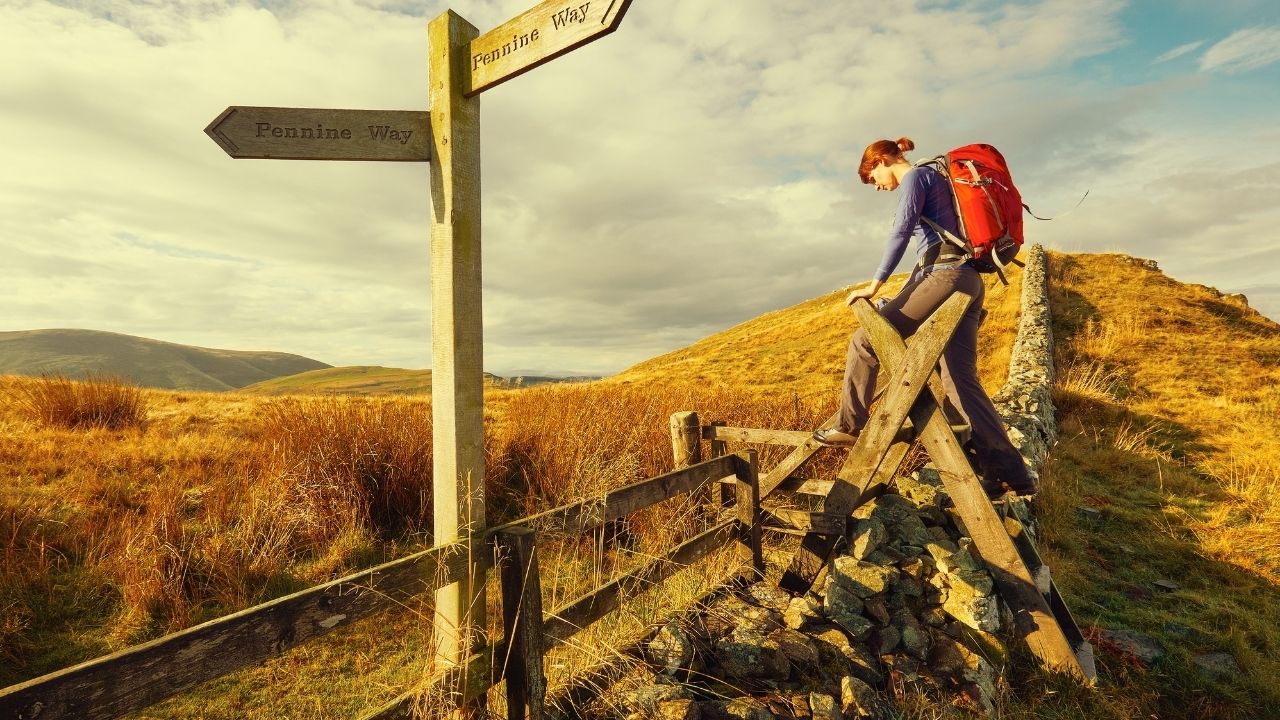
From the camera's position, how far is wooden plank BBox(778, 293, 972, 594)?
3389 mm

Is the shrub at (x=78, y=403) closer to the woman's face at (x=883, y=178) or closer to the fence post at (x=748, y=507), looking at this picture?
the fence post at (x=748, y=507)

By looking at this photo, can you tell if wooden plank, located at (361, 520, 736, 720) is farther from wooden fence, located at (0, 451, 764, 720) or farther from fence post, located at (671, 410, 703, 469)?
fence post, located at (671, 410, 703, 469)

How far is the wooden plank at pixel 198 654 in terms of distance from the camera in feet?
4.72

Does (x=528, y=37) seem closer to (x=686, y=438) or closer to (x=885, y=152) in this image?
(x=885, y=152)

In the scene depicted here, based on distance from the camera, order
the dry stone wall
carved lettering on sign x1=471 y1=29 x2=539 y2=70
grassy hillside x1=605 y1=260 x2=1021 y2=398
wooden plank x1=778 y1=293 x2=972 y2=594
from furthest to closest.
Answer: grassy hillside x1=605 y1=260 x2=1021 y2=398
the dry stone wall
wooden plank x1=778 y1=293 x2=972 y2=594
carved lettering on sign x1=471 y1=29 x2=539 y2=70

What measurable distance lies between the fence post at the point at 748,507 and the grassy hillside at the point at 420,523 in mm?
642

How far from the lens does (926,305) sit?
12.2 feet

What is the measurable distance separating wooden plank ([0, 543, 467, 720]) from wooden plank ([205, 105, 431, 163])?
1.83 m

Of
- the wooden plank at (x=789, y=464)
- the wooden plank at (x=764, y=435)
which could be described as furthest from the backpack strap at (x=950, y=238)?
the wooden plank at (x=764, y=435)

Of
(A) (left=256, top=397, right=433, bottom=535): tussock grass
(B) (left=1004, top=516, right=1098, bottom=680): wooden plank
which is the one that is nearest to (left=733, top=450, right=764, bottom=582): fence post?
(B) (left=1004, top=516, right=1098, bottom=680): wooden plank

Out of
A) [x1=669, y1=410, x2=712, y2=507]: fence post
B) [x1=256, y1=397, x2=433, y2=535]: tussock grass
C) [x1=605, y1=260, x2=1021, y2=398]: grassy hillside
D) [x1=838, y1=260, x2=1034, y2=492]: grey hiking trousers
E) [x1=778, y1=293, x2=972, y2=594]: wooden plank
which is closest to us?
[x1=778, y1=293, x2=972, y2=594]: wooden plank

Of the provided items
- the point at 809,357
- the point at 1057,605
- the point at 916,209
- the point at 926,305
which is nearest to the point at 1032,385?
the point at 1057,605

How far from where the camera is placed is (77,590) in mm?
4523

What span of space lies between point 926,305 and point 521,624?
3083mm
